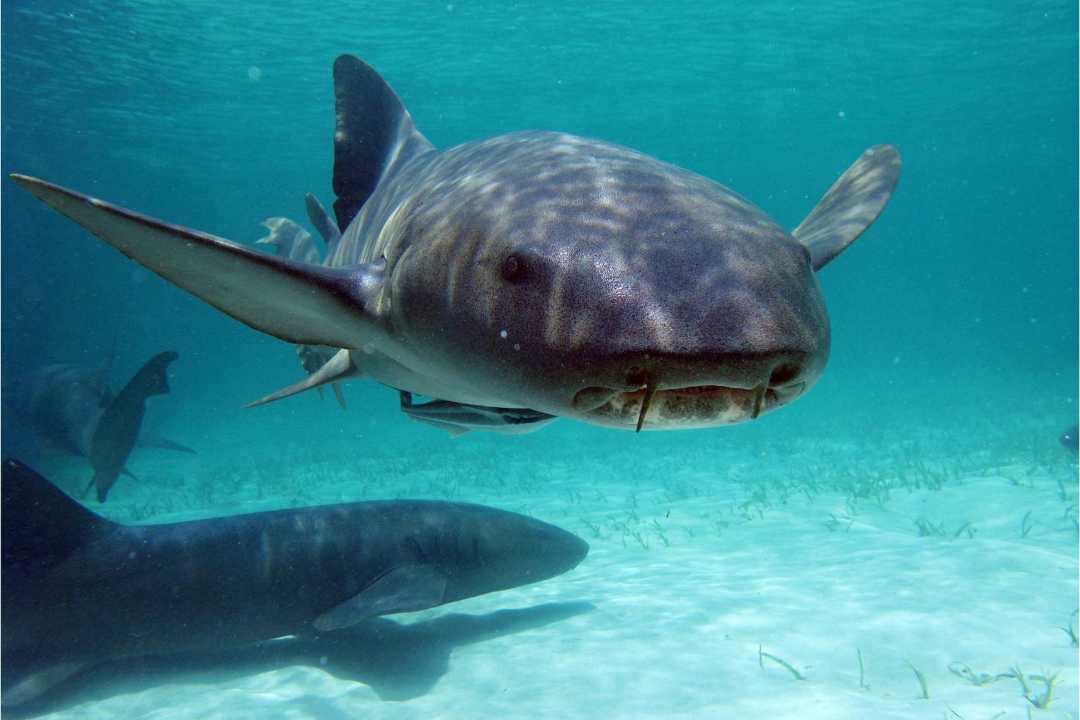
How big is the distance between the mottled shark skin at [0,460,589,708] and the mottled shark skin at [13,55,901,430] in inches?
129

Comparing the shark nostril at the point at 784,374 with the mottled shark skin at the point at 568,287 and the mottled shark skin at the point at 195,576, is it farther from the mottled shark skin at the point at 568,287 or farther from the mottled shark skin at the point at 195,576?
the mottled shark skin at the point at 195,576

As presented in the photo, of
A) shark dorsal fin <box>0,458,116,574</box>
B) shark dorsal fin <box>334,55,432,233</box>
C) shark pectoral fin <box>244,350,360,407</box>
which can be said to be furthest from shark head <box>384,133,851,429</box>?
shark dorsal fin <box>0,458,116,574</box>

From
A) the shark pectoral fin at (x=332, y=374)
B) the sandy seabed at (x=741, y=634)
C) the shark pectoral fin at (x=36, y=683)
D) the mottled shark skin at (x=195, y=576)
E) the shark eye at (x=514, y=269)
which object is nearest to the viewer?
the shark eye at (x=514, y=269)

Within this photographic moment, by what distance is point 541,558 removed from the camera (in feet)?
21.0

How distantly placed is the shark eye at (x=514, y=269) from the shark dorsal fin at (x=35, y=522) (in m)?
4.92

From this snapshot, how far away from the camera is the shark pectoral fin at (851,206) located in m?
2.44

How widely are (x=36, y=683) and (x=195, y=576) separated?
4.17 ft

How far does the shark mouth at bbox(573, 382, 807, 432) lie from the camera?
1.47 m

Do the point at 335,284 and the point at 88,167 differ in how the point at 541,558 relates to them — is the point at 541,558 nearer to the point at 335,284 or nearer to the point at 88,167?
the point at 335,284

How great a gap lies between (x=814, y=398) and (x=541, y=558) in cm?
2922

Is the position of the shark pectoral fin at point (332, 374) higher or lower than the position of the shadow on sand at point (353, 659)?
higher

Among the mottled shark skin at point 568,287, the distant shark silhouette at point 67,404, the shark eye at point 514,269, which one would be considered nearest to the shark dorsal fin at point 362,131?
the mottled shark skin at point 568,287

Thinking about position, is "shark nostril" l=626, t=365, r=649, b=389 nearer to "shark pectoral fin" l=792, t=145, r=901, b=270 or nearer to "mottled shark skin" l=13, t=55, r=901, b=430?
"mottled shark skin" l=13, t=55, r=901, b=430

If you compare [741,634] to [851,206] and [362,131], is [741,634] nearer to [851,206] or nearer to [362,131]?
[851,206]
